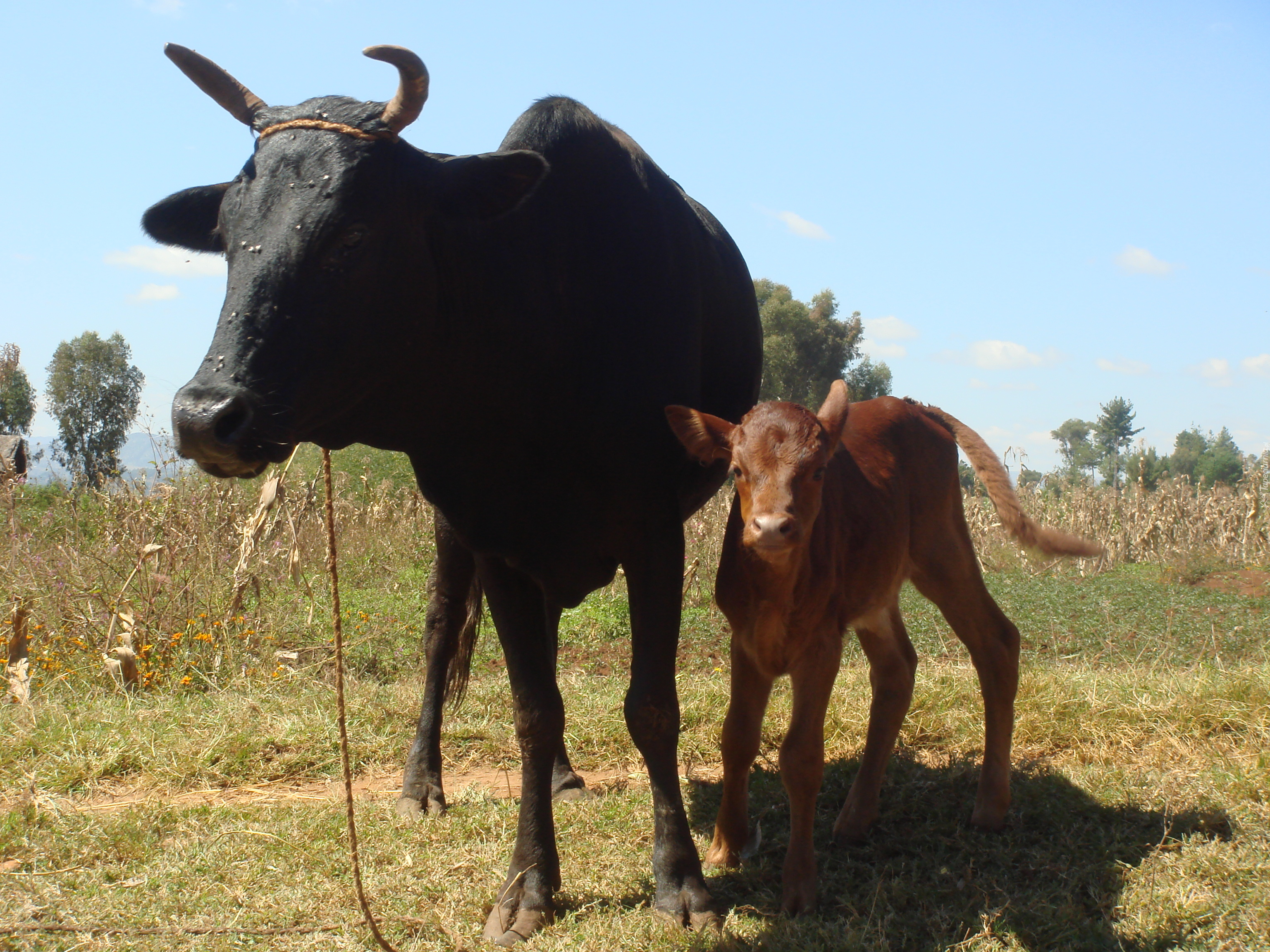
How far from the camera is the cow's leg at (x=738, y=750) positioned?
3777mm

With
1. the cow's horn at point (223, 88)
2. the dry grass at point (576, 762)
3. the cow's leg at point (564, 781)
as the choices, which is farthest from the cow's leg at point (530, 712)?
the cow's horn at point (223, 88)

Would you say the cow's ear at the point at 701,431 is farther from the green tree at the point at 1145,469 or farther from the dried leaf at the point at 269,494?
the green tree at the point at 1145,469

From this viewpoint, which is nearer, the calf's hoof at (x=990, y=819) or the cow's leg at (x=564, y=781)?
the calf's hoof at (x=990, y=819)

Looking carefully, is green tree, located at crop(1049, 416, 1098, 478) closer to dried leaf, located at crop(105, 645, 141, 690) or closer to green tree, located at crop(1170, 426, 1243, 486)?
green tree, located at crop(1170, 426, 1243, 486)

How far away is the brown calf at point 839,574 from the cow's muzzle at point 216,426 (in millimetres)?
1423

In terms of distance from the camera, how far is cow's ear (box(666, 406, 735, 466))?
10.8ft

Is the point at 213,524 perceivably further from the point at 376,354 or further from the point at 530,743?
the point at 376,354

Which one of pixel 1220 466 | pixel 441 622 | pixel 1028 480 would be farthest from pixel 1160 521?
pixel 1220 466

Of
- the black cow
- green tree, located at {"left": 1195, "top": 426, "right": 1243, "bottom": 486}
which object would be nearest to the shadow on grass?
Answer: the black cow

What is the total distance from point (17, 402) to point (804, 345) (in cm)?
→ 3193

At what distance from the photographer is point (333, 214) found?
264cm

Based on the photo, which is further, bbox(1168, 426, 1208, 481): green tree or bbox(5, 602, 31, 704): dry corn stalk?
bbox(1168, 426, 1208, 481): green tree

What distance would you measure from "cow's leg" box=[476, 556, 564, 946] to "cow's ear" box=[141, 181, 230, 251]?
1459 mm

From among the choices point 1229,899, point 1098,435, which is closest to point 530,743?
point 1229,899
